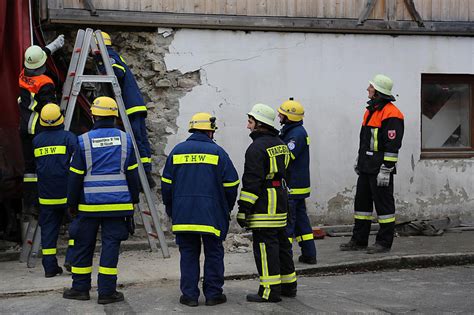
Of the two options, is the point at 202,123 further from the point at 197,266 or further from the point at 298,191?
the point at 298,191

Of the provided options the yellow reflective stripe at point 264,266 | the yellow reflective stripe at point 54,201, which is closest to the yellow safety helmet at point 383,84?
the yellow reflective stripe at point 264,266

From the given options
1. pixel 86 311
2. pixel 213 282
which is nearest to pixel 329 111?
pixel 213 282

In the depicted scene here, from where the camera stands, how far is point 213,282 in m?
7.59

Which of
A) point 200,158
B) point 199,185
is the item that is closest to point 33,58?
point 200,158

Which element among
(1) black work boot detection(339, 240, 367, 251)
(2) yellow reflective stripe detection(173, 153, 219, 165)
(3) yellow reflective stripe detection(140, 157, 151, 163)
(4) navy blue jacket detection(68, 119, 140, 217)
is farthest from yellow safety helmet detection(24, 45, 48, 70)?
(1) black work boot detection(339, 240, 367, 251)

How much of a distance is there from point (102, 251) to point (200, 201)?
1028 millimetres

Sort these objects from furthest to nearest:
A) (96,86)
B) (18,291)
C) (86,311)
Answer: (96,86) → (18,291) → (86,311)

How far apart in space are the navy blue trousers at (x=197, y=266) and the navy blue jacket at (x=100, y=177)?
62cm

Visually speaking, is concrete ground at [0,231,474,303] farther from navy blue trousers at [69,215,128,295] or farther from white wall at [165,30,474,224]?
white wall at [165,30,474,224]

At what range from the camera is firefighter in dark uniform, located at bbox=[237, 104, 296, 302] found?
7.63 metres

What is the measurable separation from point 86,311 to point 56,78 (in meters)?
3.86

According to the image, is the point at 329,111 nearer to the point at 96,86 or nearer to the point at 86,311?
the point at 96,86

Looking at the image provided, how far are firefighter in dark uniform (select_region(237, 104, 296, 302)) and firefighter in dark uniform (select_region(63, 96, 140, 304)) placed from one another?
110cm

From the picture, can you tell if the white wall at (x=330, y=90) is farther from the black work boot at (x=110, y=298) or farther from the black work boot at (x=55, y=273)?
the black work boot at (x=110, y=298)
